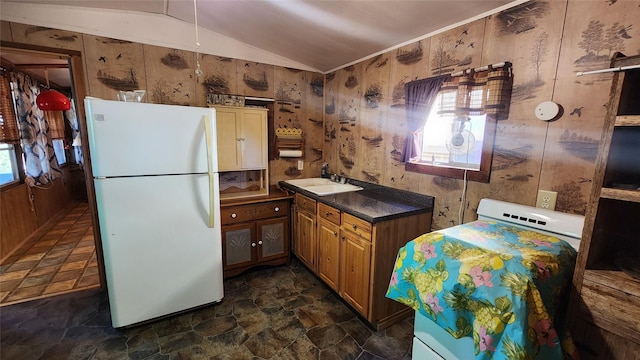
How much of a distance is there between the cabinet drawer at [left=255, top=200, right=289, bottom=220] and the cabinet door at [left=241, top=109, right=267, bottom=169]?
453 millimetres

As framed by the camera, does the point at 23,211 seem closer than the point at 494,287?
No

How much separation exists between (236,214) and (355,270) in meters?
1.28

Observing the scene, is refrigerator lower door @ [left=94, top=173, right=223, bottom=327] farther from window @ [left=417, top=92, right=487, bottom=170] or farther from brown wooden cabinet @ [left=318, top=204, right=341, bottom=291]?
window @ [left=417, top=92, right=487, bottom=170]

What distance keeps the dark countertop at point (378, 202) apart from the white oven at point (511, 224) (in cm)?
62

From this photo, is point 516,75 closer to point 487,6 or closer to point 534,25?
point 534,25

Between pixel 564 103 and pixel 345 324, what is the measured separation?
199 cm

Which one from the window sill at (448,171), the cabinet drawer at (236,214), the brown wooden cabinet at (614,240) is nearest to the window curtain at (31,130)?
the cabinet drawer at (236,214)

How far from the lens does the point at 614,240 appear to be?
106cm

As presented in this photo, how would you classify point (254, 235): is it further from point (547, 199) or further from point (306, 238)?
point (547, 199)

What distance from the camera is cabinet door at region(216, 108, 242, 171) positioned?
104 inches

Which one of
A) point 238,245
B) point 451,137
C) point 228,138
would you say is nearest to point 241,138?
point 228,138

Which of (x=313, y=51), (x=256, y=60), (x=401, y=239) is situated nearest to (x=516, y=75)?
(x=401, y=239)

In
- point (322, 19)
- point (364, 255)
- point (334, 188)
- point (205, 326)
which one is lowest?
point (205, 326)

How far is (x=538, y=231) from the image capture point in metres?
1.38
